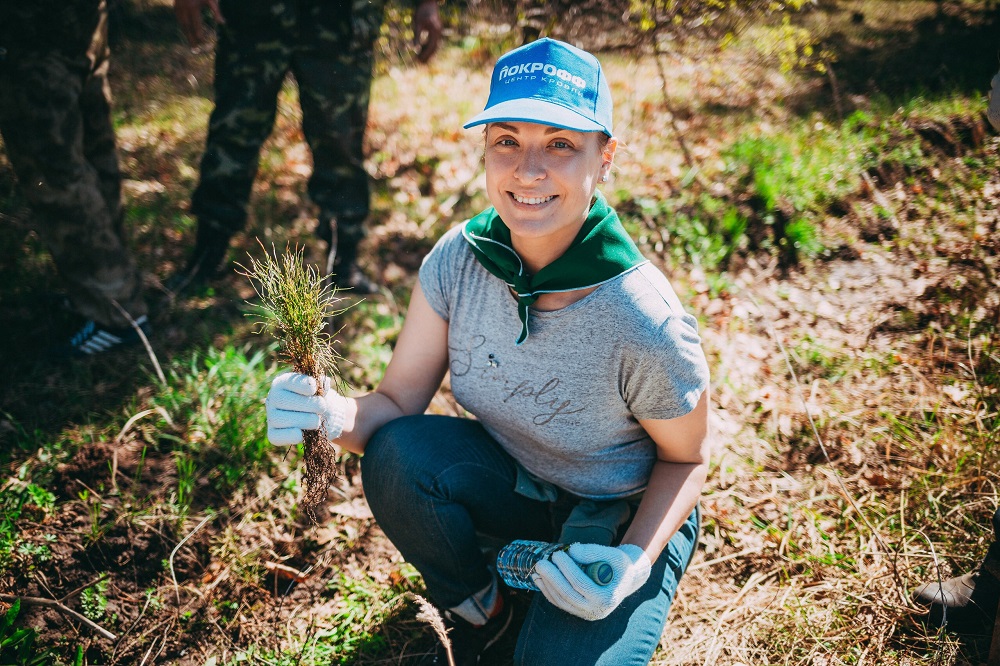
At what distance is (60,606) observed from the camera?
1.98 m

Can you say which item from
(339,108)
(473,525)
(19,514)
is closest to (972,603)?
(473,525)

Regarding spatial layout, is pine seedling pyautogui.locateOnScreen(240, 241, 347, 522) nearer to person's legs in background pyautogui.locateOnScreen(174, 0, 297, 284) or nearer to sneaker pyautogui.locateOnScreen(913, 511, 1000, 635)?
person's legs in background pyautogui.locateOnScreen(174, 0, 297, 284)

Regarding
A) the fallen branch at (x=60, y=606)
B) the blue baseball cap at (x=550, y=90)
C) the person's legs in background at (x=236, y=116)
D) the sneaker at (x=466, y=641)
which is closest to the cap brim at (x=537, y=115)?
the blue baseball cap at (x=550, y=90)

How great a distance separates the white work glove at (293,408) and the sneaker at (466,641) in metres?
0.86

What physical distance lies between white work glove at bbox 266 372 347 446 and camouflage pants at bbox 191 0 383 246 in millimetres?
2146

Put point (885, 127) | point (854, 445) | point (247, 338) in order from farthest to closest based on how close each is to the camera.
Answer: point (885, 127), point (247, 338), point (854, 445)

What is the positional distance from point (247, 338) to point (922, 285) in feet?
13.2

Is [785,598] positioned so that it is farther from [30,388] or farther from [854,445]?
[30,388]

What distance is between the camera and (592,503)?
2.02 meters

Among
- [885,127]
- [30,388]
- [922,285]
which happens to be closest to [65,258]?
[30,388]

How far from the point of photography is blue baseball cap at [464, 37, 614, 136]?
1647mm

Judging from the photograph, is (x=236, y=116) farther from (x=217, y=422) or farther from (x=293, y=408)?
(x=293, y=408)

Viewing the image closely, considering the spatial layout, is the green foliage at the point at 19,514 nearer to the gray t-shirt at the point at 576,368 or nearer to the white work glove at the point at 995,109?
the gray t-shirt at the point at 576,368

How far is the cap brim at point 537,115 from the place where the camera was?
1617 mm
